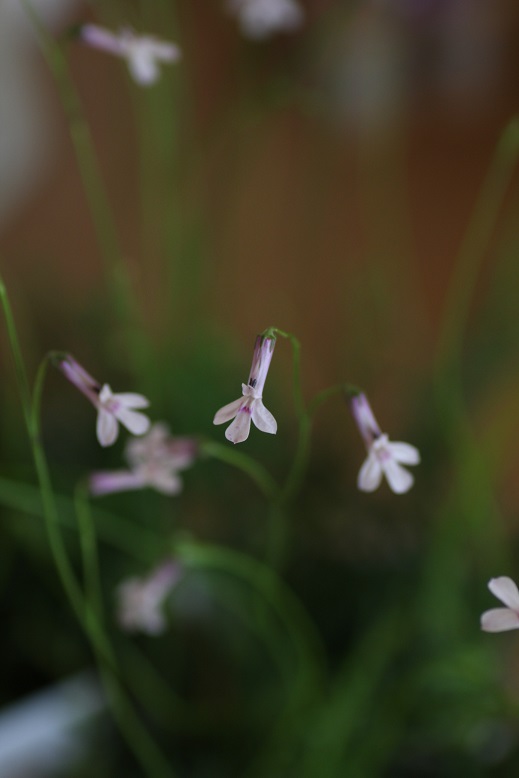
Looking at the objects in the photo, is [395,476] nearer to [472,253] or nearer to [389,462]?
[389,462]

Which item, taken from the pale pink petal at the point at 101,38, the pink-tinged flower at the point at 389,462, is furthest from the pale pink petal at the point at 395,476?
the pale pink petal at the point at 101,38

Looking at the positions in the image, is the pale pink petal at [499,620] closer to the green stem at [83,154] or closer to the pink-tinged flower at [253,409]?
the pink-tinged flower at [253,409]

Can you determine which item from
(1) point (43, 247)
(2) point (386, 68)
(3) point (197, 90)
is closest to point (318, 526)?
(1) point (43, 247)

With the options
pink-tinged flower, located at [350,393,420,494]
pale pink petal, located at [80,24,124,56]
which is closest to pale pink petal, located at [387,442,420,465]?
pink-tinged flower, located at [350,393,420,494]

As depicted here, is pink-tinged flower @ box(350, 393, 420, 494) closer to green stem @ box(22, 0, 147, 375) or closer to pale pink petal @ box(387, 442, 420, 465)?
pale pink petal @ box(387, 442, 420, 465)

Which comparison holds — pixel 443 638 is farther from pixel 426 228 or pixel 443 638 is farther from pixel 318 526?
pixel 426 228

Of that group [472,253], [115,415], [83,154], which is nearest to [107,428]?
[115,415]
